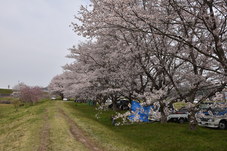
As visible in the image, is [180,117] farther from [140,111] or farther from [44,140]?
[44,140]

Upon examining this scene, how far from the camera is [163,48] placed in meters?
10.8

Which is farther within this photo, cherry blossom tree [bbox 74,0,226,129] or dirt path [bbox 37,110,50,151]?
dirt path [bbox 37,110,50,151]

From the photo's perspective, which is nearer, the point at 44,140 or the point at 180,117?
Answer: the point at 44,140

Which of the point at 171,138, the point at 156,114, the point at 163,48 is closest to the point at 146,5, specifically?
the point at 163,48

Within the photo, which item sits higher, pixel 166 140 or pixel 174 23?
pixel 174 23

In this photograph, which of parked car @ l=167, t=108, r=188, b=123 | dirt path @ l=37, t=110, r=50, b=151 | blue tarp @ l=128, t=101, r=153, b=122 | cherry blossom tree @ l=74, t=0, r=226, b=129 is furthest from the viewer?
parked car @ l=167, t=108, r=188, b=123

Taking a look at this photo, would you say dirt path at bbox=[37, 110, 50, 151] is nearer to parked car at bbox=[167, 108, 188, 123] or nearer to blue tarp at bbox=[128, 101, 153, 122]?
blue tarp at bbox=[128, 101, 153, 122]

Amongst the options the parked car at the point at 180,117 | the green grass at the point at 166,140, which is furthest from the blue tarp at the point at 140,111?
the parked car at the point at 180,117

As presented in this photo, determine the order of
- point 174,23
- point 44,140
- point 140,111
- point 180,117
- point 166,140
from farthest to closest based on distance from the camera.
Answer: point 180,117
point 166,140
point 44,140
point 140,111
point 174,23

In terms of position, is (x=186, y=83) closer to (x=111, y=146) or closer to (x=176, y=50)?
(x=176, y=50)

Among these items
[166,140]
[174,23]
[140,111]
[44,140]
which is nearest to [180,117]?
[166,140]


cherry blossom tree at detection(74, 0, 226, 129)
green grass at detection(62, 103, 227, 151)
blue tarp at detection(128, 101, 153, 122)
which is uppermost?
cherry blossom tree at detection(74, 0, 226, 129)

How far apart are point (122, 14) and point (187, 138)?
7.09 metres

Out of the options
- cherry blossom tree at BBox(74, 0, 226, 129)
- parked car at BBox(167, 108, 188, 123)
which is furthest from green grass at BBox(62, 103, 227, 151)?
parked car at BBox(167, 108, 188, 123)
